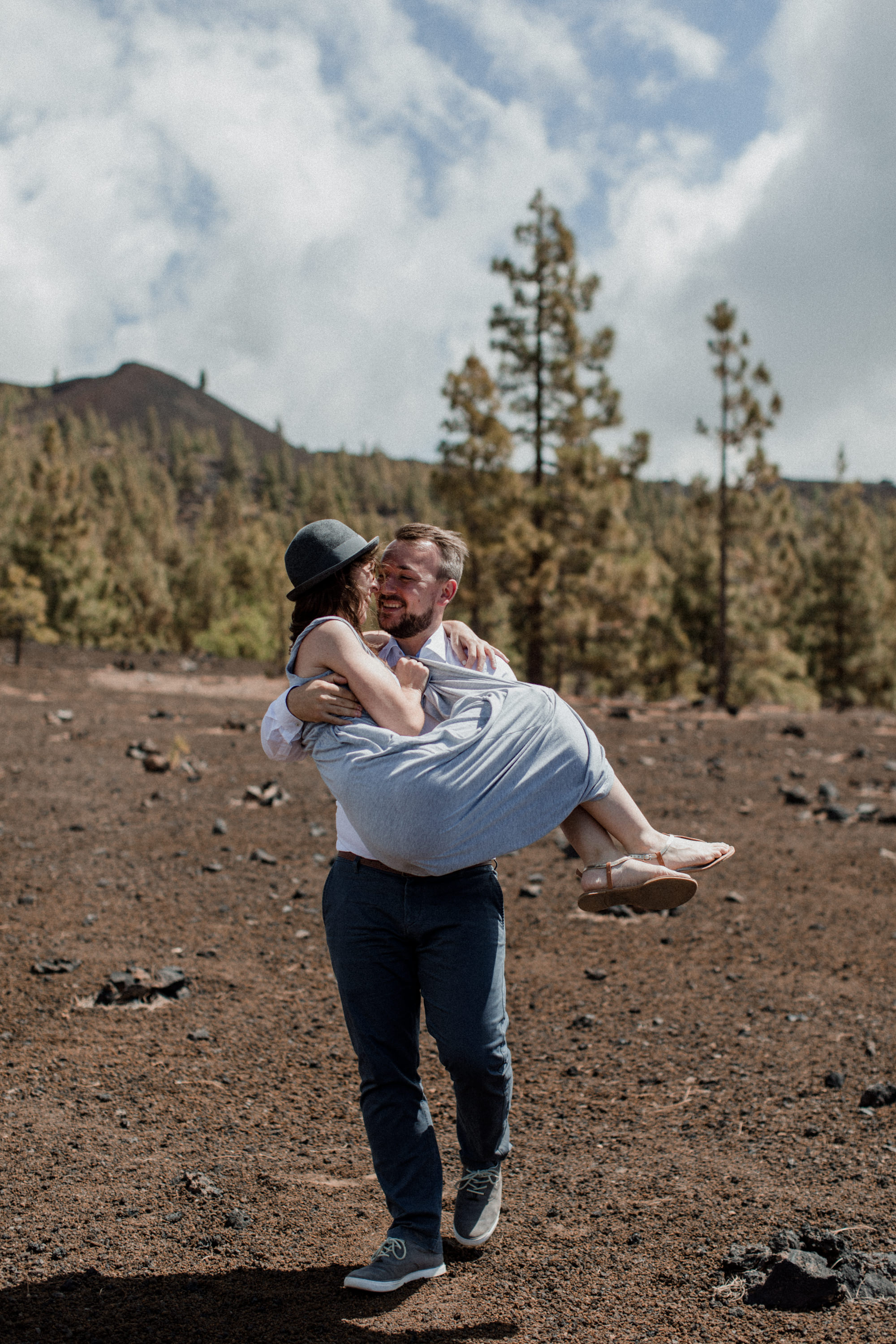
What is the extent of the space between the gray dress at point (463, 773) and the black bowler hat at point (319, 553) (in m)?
0.14

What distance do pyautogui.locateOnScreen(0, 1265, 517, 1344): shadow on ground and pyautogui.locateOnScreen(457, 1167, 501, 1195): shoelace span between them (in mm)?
284

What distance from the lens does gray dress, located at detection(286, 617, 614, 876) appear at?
2357mm

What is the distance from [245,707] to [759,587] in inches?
677

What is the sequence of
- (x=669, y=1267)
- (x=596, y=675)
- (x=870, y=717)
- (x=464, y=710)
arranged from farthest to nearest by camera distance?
(x=596, y=675) < (x=870, y=717) < (x=669, y=1267) < (x=464, y=710)

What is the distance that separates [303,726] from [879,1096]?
3106 mm

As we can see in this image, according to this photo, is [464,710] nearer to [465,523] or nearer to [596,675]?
[465,523]

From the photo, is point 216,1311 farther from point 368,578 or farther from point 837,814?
point 837,814

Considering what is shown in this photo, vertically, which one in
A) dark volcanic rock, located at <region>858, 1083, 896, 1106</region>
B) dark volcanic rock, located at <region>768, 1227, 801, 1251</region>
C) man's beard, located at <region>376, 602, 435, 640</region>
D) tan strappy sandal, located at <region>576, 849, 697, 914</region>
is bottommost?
dark volcanic rock, located at <region>858, 1083, 896, 1106</region>

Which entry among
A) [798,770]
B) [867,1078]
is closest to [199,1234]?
[867,1078]

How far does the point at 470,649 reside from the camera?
113 inches

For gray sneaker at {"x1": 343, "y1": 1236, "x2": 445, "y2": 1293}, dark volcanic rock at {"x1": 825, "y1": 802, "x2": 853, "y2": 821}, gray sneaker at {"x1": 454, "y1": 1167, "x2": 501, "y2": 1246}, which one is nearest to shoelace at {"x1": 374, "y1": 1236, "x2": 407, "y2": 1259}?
gray sneaker at {"x1": 343, "y1": 1236, "x2": 445, "y2": 1293}

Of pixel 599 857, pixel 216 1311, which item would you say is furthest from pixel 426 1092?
pixel 599 857

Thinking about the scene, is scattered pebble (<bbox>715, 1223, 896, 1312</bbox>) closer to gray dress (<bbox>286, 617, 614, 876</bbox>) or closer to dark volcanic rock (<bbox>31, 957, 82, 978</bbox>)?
gray dress (<bbox>286, 617, 614, 876</bbox>)

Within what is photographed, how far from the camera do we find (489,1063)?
8.50 feet
